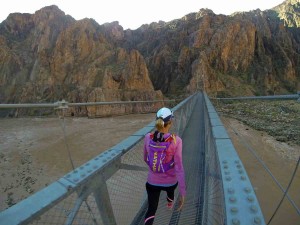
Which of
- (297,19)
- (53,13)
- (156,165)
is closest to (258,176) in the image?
(156,165)

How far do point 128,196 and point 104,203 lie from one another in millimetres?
659

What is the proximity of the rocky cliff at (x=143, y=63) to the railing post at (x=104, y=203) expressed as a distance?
55.0 metres

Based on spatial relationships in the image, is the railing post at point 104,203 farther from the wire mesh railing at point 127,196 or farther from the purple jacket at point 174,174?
the purple jacket at point 174,174

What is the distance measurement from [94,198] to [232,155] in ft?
3.72

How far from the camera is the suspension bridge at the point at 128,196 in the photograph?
4.97 ft

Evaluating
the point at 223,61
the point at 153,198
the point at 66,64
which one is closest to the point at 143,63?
the point at 223,61

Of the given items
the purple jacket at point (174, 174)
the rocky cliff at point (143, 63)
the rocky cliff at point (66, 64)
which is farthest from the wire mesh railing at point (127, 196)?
the rocky cliff at point (143, 63)

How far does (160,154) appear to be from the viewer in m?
2.58

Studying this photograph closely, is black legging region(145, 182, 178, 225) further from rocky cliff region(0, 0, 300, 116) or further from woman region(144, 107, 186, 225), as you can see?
rocky cliff region(0, 0, 300, 116)

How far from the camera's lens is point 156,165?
262cm

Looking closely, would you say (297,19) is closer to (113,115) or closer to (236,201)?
(113,115)

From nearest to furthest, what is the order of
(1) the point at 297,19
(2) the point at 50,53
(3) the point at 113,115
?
(3) the point at 113,115
(2) the point at 50,53
(1) the point at 297,19

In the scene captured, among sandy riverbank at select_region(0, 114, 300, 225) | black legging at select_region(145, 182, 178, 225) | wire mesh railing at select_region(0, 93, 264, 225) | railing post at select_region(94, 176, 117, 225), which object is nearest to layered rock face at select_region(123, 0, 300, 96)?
sandy riverbank at select_region(0, 114, 300, 225)

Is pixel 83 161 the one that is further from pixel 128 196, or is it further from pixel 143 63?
pixel 143 63
